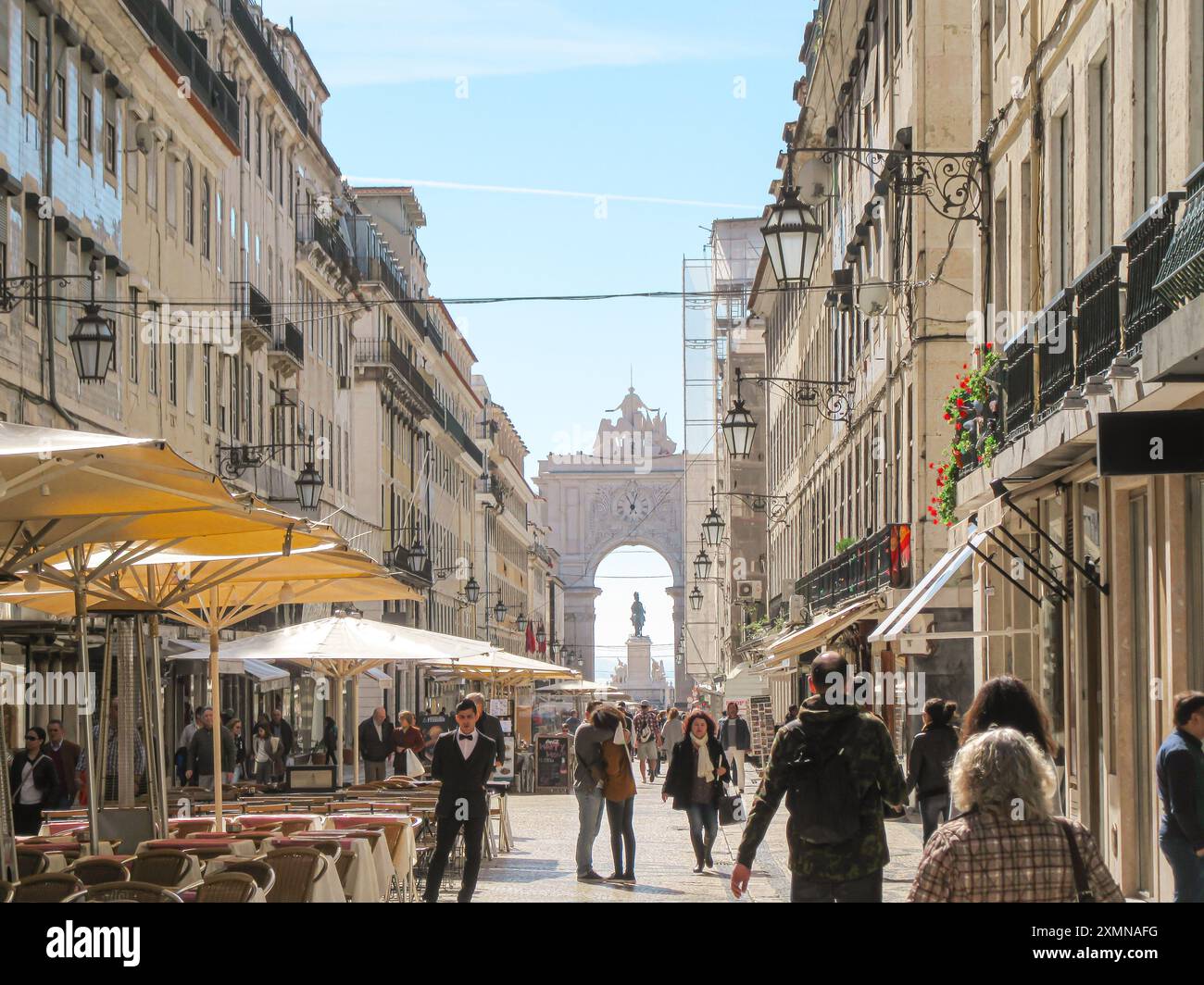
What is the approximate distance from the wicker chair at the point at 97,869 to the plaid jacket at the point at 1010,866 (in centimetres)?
Answer: 558

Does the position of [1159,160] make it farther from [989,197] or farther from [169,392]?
[169,392]

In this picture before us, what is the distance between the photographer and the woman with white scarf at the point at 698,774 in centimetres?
1756

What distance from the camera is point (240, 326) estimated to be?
1489 inches

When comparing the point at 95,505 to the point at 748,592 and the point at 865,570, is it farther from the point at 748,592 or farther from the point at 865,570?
the point at 748,592

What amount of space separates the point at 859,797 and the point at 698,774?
983cm

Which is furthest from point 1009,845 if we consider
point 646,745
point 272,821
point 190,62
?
point 646,745

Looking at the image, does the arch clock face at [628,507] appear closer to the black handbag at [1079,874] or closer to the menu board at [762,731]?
the menu board at [762,731]

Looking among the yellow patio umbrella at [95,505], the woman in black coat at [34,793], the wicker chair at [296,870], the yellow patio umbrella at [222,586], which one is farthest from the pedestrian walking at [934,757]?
the woman in black coat at [34,793]

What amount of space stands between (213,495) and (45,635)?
15754mm

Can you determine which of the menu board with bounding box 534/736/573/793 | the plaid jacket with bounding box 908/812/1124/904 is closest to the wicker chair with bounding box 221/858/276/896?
the plaid jacket with bounding box 908/812/1124/904

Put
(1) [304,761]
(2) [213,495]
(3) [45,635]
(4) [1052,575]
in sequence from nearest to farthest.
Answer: (2) [213,495] < (4) [1052,575] < (3) [45,635] < (1) [304,761]

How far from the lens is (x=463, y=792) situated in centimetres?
1439

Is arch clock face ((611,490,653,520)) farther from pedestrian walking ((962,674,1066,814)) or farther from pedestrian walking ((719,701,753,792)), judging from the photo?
pedestrian walking ((962,674,1066,814))
